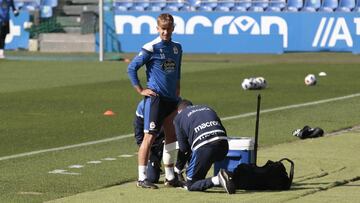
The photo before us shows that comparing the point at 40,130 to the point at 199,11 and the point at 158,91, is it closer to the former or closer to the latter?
the point at 158,91

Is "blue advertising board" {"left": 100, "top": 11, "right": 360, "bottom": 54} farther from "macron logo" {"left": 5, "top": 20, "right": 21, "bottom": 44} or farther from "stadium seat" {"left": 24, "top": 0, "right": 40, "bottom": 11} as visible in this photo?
"stadium seat" {"left": 24, "top": 0, "right": 40, "bottom": 11}

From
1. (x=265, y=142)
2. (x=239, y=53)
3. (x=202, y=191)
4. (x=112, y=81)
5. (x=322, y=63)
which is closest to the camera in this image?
(x=202, y=191)

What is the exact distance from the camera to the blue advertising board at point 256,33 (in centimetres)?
4034

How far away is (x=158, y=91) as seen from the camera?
12805 millimetres

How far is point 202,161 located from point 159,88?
101 cm

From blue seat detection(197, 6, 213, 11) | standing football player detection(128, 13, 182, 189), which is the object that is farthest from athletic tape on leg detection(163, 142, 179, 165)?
blue seat detection(197, 6, 213, 11)

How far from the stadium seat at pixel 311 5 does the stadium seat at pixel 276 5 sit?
2.49 feet

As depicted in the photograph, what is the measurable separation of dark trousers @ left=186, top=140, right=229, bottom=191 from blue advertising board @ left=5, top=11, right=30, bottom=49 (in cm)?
3251

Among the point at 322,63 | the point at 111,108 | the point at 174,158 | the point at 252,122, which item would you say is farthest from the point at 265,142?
the point at 322,63

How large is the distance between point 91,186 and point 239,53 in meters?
28.1

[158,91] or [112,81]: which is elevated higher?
[158,91]

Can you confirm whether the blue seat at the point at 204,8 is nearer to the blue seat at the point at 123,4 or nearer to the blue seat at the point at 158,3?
the blue seat at the point at 158,3

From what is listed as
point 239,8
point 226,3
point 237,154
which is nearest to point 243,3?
point 239,8

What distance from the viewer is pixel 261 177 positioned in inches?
485
